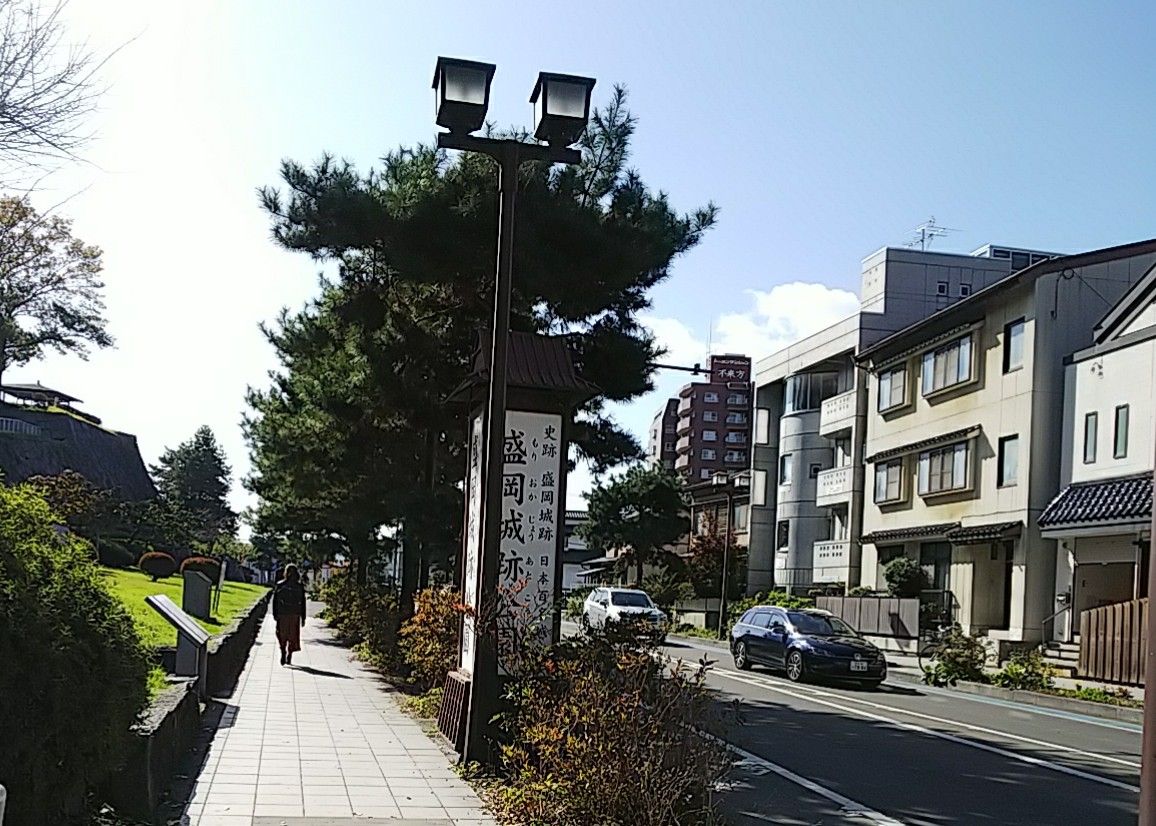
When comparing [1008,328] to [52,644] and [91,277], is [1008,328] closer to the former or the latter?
[52,644]

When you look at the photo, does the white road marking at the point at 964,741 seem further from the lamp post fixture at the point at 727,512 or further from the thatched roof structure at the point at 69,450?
the thatched roof structure at the point at 69,450

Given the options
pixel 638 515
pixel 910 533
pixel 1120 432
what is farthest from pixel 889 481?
pixel 638 515

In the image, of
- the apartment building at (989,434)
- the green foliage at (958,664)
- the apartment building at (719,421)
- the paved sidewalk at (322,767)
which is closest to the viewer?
the paved sidewalk at (322,767)

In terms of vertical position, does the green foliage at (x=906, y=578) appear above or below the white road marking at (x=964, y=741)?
above

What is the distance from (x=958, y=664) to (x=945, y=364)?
1242cm

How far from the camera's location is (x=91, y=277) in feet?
175

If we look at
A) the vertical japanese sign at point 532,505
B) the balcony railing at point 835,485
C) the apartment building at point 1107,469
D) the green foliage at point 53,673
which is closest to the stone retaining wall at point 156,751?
the green foliage at point 53,673

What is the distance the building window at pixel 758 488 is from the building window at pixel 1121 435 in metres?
29.5

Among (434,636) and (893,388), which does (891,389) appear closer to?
(893,388)

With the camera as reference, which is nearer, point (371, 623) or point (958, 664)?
point (371, 623)

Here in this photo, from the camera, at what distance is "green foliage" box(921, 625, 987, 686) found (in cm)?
2817

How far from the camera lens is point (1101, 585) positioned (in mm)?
30109

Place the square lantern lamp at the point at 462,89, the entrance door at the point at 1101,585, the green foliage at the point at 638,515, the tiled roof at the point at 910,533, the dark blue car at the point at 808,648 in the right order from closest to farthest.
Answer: the square lantern lamp at the point at 462,89
the dark blue car at the point at 808,648
the entrance door at the point at 1101,585
the tiled roof at the point at 910,533
the green foliage at the point at 638,515

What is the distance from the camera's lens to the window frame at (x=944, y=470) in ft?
118
